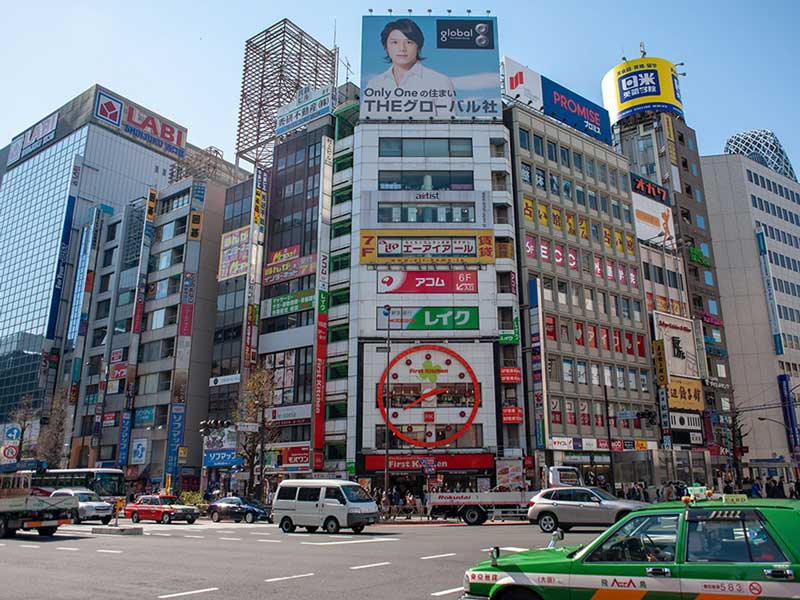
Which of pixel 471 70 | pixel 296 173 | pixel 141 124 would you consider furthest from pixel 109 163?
pixel 471 70

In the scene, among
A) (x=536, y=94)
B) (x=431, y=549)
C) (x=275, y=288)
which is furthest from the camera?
(x=536, y=94)

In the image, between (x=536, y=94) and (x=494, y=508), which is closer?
(x=494, y=508)

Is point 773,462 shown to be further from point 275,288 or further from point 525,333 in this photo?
point 275,288

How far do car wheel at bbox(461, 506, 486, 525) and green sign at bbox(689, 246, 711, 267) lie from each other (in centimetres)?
5108

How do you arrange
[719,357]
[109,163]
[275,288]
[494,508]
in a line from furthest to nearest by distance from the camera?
[109,163] → [719,357] → [275,288] → [494,508]

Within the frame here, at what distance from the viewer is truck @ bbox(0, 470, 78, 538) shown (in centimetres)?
2228

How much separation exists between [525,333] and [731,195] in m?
44.8

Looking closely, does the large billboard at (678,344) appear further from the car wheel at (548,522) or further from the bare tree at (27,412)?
the bare tree at (27,412)

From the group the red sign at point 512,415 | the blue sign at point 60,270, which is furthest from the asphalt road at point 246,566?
the blue sign at point 60,270

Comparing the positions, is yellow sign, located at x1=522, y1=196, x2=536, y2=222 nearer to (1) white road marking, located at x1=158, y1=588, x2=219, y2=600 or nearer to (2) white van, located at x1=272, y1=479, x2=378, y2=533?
(2) white van, located at x1=272, y1=479, x2=378, y2=533

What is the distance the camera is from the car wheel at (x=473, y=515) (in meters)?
28.9

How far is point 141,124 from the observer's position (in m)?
98.8

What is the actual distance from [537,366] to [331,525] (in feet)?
95.9

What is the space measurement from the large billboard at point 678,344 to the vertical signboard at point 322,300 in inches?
1265
